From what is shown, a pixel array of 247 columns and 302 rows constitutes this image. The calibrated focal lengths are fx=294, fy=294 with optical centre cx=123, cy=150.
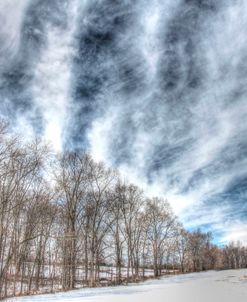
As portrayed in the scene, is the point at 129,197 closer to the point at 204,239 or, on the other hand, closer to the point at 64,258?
the point at 64,258

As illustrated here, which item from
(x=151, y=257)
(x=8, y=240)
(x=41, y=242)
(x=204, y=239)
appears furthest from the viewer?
(x=204, y=239)

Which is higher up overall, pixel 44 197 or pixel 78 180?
pixel 78 180

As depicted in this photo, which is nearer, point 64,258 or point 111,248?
point 64,258

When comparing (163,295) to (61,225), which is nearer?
(163,295)

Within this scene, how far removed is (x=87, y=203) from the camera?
33625 mm

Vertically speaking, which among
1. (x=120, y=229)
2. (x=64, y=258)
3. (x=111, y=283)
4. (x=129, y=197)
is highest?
(x=129, y=197)

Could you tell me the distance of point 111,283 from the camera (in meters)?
31.9

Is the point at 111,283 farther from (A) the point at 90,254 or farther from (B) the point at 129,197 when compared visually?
(B) the point at 129,197

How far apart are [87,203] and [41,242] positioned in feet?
21.0

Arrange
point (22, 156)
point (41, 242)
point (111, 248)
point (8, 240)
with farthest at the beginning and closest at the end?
point (111, 248) → point (41, 242) → point (8, 240) → point (22, 156)

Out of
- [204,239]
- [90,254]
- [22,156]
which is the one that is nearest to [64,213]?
[90,254]

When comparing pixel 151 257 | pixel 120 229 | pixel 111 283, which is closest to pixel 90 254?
pixel 111 283

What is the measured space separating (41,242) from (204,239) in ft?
260

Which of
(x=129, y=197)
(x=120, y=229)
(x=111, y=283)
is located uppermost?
(x=129, y=197)
